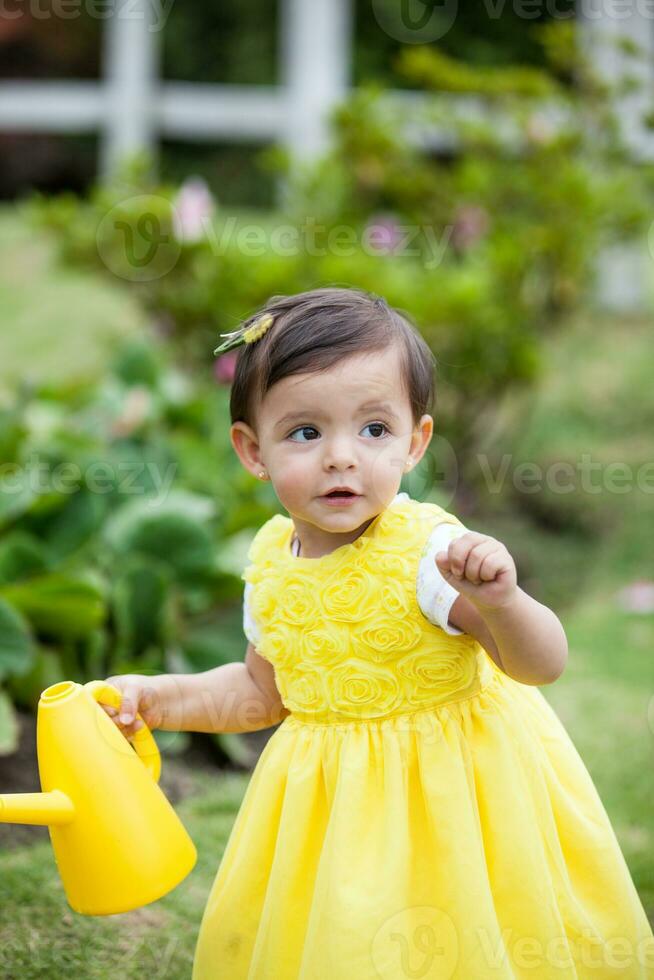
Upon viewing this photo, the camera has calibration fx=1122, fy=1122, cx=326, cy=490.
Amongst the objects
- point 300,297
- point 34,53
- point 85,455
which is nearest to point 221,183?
point 34,53

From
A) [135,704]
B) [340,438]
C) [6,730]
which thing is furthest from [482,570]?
[6,730]

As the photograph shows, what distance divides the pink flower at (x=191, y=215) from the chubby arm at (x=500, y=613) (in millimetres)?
2981

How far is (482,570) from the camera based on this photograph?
1128mm

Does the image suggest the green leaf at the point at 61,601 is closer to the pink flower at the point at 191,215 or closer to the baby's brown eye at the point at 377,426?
the baby's brown eye at the point at 377,426

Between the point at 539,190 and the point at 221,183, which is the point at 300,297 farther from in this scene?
the point at 221,183

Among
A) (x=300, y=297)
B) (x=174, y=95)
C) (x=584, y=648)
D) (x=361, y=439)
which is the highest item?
(x=174, y=95)

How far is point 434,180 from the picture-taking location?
171 inches

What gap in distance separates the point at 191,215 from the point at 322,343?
2839 mm

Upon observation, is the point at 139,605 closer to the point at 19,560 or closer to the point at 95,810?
the point at 19,560

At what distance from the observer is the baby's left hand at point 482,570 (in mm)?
1127

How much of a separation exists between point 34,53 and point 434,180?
459 cm

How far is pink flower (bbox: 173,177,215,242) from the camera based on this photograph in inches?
155

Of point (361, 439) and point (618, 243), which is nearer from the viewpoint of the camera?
point (361, 439)

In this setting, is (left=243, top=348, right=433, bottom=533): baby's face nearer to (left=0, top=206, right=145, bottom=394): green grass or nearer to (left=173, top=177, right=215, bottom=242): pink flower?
(left=173, top=177, right=215, bottom=242): pink flower
